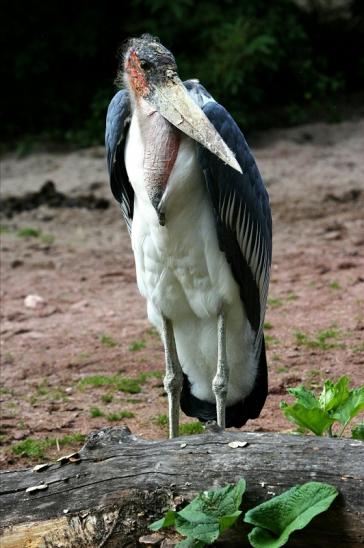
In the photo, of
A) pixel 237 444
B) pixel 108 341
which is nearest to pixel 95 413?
pixel 108 341

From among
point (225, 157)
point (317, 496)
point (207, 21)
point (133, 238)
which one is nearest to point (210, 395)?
point (133, 238)

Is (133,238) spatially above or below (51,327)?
above

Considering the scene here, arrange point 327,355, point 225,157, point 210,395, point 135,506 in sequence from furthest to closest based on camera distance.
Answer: point 327,355 → point 210,395 → point 225,157 → point 135,506

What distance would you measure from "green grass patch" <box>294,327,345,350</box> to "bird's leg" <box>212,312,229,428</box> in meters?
1.49

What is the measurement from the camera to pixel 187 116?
12.5ft

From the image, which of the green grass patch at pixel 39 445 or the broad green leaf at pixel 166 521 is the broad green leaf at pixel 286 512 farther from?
the green grass patch at pixel 39 445

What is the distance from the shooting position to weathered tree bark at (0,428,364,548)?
3072 millimetres

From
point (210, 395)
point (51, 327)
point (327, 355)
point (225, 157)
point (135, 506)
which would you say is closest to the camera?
point (135, 506)

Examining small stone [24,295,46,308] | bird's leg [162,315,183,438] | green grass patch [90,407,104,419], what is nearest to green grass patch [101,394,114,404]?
green grass patch [90,407,104,419]

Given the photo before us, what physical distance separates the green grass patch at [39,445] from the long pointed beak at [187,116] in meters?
1.59

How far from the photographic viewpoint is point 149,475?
323 cm

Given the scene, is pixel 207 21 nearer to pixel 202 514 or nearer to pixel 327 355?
→ pixel 327 355

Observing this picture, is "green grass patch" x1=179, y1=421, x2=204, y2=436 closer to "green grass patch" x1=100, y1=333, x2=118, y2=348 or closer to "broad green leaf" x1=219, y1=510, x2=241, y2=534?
"green grass patch" x1=100, y1=333, x2=118, y2=348

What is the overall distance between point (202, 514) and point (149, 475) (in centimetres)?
27
